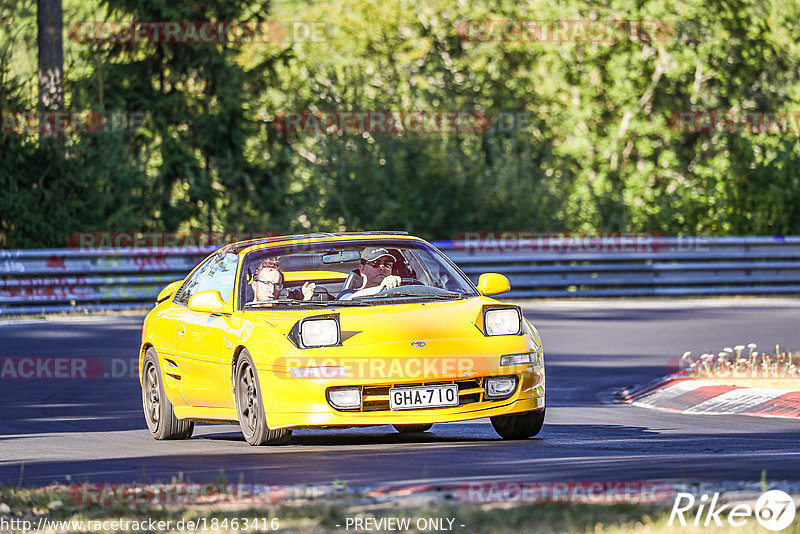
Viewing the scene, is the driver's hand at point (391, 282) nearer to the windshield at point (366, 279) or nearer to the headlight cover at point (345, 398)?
the windshield at point (366, 279)

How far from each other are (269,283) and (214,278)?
82 cm

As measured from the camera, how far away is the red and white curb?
12797 mm

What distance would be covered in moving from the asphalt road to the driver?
1.06 metres

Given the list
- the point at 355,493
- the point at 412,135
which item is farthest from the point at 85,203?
the point at 355,493

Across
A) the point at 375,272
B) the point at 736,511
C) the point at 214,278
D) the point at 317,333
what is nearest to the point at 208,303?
the point at 214,278

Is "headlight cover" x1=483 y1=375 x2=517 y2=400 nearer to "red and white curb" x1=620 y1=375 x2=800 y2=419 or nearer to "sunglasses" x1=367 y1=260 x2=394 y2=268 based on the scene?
"sunglasses" x1=367 y1=260 x2=394 y2=268

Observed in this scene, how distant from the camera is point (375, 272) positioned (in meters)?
11.6

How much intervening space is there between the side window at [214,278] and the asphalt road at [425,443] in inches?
42.5

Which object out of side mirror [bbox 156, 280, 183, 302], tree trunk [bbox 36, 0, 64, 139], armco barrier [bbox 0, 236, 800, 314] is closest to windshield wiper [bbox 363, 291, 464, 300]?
side mirror [bbox 156, 280, 183, 302]

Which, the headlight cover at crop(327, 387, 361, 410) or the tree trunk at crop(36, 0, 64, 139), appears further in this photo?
the tree trunk at crop(36, 0, 64, 139)

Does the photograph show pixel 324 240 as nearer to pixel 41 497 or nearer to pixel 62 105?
pixel 41 497

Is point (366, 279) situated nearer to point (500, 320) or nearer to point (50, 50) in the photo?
point (500, 320)

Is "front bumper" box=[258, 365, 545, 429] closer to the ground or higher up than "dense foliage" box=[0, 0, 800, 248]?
closer to the ground

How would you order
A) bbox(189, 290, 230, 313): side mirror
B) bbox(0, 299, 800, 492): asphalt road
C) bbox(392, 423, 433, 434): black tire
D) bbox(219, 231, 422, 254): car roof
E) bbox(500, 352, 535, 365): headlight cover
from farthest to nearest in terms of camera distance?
bbox(392, 423, 433, 434): black tire < bbox(219, 231, 422, 254): car roof < bbox(189, 290, 230, 313): side mirror < bbox(500, 352, 535, 365): headlight cover < bbox(0, 299, 800, 492): asphalt road
